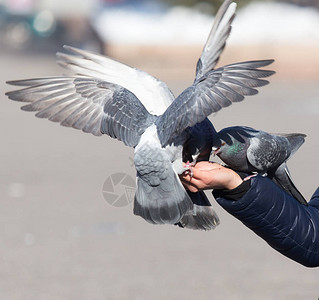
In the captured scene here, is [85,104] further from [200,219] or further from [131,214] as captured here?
[131,214]

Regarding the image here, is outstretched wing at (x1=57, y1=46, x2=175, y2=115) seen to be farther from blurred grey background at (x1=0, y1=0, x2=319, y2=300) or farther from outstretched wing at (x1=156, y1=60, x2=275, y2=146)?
outstretched wing at (x1=156, y1=60, x2=275, y2=146)

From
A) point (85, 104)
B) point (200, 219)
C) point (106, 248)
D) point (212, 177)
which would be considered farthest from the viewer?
point (106, 248)

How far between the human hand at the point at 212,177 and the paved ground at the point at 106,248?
27.6 inches

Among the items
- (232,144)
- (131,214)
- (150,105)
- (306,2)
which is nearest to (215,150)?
(232,144)

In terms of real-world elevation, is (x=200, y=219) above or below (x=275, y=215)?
below

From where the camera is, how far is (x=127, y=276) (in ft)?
20.0

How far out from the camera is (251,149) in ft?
10.0

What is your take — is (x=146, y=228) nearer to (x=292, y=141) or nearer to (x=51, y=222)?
(x=51, y=222)

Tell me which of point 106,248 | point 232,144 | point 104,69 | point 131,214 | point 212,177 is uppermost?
point 232,144

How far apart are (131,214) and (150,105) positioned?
4018 millimetres

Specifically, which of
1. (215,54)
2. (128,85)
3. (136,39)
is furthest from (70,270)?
(136,39)

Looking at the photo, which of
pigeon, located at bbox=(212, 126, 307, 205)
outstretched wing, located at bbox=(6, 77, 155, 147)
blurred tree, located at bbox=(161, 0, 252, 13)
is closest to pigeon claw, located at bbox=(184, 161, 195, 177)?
pigeon, located at bbox=(212, 126, 307, 205)

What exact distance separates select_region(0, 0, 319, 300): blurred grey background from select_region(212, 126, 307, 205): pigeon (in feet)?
2.20

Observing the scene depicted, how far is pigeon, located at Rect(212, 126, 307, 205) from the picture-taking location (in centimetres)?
305
